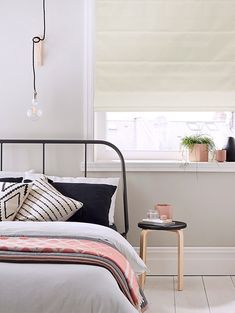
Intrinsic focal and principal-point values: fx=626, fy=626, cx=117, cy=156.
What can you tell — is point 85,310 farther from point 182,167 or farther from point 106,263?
point 182,167

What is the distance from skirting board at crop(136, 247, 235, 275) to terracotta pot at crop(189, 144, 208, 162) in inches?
24.6

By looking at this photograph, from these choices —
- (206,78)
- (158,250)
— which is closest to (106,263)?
(158,250)

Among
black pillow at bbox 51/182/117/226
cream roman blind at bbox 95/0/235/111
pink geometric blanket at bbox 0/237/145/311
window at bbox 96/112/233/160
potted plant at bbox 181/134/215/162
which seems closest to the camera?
pink geometric blanket at bbox 0/237/145/311

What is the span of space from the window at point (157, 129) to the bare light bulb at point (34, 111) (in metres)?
0.55

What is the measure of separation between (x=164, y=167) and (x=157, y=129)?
368 mm

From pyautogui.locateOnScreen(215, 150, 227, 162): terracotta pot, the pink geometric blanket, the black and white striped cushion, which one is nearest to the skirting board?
pyautogui.locateOnScreen(215, 150, 227, 162): terracotta pot

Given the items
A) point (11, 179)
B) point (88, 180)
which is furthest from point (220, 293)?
point (11, 179)

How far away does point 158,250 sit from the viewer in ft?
14.4

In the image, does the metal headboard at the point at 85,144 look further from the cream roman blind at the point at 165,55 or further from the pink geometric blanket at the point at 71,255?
the pink geometric blanket at the point at 71,255

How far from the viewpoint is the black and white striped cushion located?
143 inches

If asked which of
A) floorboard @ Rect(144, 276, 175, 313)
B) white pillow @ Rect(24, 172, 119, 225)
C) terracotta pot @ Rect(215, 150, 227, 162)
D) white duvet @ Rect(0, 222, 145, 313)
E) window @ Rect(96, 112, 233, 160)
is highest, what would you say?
window @ Rect(96, 112, 233, 160)

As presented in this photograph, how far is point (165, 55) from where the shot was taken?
14.2ft

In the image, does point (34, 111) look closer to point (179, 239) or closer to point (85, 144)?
point (85, 144)

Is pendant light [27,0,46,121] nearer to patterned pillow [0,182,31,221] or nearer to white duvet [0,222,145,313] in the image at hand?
patterned pillow [0,182,31,221]
